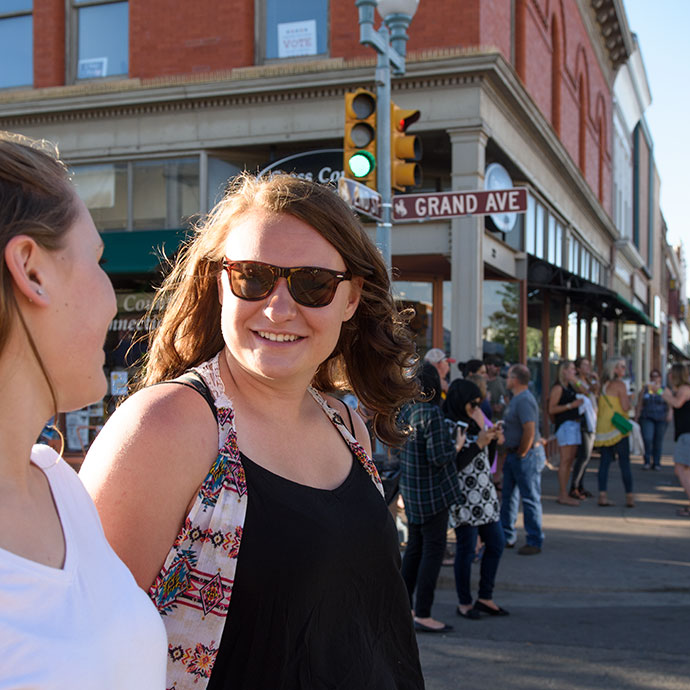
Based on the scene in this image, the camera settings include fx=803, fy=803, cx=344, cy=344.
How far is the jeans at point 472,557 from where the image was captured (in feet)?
20.6

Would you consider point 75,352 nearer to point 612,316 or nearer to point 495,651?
point 495,651

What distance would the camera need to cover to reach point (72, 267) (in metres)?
1.26

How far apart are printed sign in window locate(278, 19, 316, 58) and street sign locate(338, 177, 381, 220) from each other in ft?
20.3

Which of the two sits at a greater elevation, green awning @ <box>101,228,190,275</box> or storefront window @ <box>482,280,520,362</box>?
green awning @ <box>101,228,190,275</box>

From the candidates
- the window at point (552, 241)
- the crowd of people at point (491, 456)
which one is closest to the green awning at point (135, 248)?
the crowd of people at point (491, 456)

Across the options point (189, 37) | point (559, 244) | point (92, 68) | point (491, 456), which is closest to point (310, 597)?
point (491, 456)

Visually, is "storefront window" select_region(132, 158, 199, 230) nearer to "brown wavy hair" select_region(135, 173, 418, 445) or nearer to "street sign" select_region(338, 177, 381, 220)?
"street sign" select_region(338, 177, 381, 220)

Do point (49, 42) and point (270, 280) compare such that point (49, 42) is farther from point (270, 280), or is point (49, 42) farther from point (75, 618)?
point (75, 618)

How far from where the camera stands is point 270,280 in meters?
2.19

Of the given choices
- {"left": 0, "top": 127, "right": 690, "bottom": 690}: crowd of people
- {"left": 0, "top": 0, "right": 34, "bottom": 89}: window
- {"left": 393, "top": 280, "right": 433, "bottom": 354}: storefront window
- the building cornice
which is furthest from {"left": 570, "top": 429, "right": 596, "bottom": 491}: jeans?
{"left": 0, "top": 0, "right": 34, "bottom": 89}: window

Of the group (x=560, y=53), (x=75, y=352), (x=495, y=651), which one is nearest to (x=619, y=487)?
(x=495, y=651)

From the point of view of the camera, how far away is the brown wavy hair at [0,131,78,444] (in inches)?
45.2

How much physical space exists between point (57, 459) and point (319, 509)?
2.45ft

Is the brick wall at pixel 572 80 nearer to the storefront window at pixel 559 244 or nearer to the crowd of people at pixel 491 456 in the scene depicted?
the storefront window at pixel 559 244
